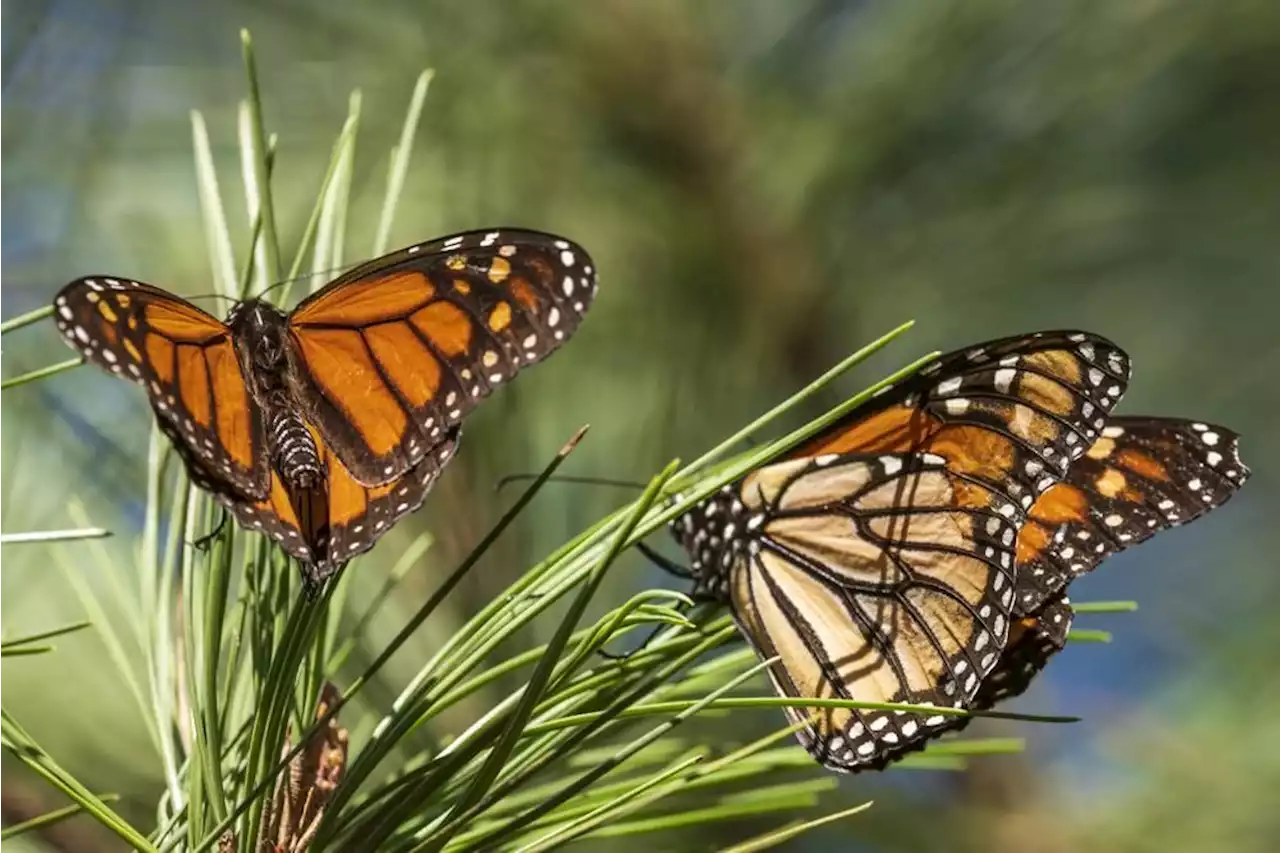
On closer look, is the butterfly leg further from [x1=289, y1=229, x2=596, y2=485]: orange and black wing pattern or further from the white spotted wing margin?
the white spotted wing margin

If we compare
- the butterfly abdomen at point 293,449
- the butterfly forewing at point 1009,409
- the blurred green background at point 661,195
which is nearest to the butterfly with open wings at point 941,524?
the butterfly forewing at point 1009,409

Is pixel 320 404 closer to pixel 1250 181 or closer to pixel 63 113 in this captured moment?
pixel 63 113

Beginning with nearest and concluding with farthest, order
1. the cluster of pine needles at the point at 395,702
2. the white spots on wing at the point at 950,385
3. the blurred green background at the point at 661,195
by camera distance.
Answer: the cluster of pine needles at the point at 395,702
the white spots on wing at the point at 950,385
the blurred green background at the point at 661,195

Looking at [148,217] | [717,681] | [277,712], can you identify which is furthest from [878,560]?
[148,217]

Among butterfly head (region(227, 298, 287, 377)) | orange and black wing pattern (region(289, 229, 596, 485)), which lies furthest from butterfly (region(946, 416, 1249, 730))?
butterfly head (region(227, 298, 287, 377))

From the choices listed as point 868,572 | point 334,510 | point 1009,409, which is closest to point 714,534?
point 868,572

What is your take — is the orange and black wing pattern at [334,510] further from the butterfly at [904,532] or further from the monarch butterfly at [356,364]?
the butterfly at [904,532]
